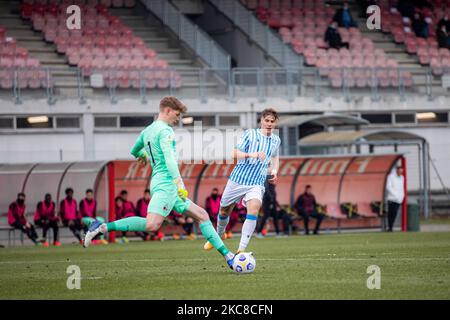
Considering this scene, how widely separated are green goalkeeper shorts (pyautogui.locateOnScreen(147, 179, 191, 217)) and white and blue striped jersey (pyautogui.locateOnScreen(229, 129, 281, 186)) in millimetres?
2521

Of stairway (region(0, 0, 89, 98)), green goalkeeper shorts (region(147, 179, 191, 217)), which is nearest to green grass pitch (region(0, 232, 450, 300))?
green goalkeeper shorts (region(147, 179, 191, 217))

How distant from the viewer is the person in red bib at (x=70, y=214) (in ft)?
91.1

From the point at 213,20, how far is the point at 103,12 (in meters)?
4.50

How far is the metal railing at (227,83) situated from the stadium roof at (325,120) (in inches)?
81.2

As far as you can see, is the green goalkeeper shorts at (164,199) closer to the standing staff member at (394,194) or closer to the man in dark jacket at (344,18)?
the standing staff member at (394,194)

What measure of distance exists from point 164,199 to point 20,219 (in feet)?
49.7

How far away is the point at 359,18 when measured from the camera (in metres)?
44.3

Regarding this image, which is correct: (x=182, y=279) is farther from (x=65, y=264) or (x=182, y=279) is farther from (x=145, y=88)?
(x=145, y=88)

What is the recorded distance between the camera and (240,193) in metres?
15.9

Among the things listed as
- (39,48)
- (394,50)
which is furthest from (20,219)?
(394,50)

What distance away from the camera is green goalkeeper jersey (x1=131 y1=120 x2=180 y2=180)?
12914mm

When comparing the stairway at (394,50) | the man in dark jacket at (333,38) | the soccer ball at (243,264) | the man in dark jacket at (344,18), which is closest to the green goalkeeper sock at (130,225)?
the soccer ball at (243,264)

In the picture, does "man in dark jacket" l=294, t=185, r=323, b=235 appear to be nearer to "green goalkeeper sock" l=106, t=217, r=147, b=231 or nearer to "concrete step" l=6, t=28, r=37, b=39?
"concrete step" l=6, t=28, r=37, b=39

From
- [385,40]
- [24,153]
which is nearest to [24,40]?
[24,153]
